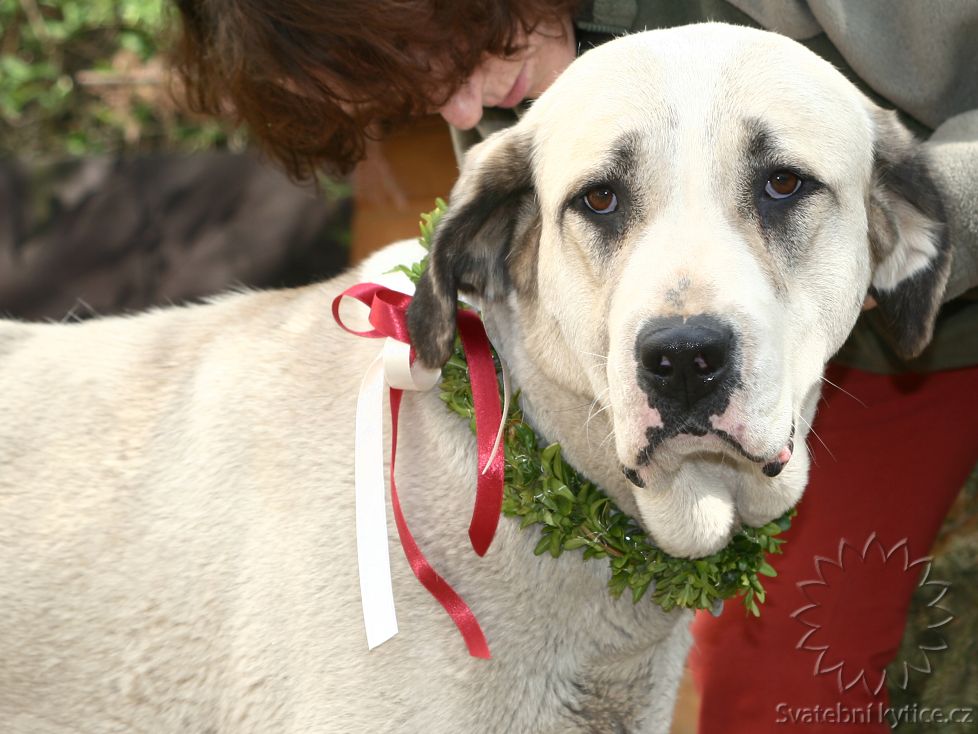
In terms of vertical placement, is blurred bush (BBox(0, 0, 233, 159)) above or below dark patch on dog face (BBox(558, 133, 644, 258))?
below

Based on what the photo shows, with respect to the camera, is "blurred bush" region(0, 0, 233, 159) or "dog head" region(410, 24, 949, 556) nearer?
"dog head" region(410, 24, 949, 556)

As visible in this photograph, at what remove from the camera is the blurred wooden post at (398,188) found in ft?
21.7

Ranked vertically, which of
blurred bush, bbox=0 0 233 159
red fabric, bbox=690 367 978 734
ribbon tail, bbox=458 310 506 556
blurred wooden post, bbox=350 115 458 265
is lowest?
blurred wooden post, bbox=350 115 458 265

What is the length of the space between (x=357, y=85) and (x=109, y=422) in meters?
1.00

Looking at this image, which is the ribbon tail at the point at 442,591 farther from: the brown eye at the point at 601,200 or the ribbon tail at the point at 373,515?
the brown eye at the point at 601,200

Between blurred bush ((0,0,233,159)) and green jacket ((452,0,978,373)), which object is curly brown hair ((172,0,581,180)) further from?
blurred bush ((0,0,233,159))

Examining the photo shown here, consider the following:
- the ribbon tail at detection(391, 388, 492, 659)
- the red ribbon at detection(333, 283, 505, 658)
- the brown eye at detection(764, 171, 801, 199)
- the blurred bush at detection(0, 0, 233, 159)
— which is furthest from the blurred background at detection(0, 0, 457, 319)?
the brown eye at detection(764, 171, 801, 199)

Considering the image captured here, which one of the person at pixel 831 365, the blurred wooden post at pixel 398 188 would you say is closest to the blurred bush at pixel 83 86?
the blurred wooden post at pixel 398 188

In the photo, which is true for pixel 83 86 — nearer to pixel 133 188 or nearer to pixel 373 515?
pixel 133 188

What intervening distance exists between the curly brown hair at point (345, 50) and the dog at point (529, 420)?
489 millimetres

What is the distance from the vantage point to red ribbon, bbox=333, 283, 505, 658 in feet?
6.56

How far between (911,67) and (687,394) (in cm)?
122

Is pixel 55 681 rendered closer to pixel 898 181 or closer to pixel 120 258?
pixel 898 181

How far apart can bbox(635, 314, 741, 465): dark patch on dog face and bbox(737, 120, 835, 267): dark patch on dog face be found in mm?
287
